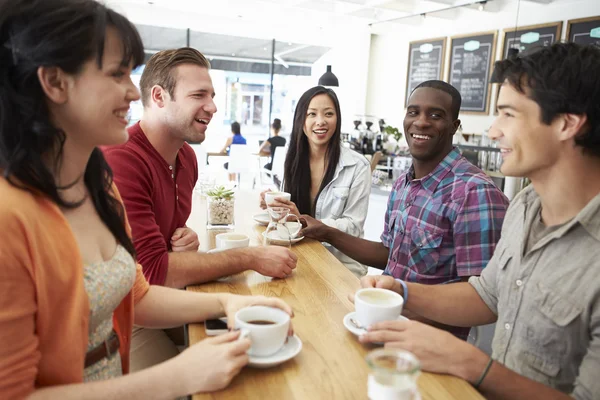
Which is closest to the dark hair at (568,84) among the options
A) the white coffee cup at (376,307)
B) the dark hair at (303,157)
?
the white coffee cup at (376,307)

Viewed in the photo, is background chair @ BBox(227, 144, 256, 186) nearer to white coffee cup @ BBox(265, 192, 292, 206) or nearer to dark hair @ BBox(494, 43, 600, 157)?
white coffee cup @ BBox(265, 192, 292, 206)

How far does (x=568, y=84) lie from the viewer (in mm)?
1169

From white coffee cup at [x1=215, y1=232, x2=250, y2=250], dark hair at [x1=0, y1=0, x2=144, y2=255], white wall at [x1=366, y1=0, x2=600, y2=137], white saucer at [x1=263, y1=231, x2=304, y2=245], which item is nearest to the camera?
dark hair at [x1=0, y1=0, x2=144, y2=255]

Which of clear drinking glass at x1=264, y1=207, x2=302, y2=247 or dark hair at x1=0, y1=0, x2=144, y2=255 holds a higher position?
dark hair at x1=0, y1=0, x2=144, y2=255

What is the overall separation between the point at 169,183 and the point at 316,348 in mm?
1133

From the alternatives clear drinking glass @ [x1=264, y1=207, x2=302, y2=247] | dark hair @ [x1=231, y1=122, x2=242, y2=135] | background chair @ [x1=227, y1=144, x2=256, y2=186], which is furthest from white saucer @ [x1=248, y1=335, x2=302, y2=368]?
dark hair @ [x1=231, y1=122, x2=242, y2=135]

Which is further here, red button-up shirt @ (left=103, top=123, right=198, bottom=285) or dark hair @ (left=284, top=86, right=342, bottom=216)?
dark hair @ (left=284, top=86, right=342, bottom=216)

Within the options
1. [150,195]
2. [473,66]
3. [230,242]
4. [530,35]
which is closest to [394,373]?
[230,242]

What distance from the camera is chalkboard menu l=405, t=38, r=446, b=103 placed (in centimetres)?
695

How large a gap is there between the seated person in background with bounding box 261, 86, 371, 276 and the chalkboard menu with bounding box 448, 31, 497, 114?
13.4 ft

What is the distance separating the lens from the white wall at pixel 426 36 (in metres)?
5.36

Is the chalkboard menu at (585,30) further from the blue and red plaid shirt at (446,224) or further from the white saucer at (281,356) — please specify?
the white saucer at (281,356)

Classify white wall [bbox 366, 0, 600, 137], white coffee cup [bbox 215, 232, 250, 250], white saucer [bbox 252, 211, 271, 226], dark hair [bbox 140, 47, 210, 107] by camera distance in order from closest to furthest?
white coffee cup [bbox 215, 232, 250, 250] < dark hair [bbox 140, 47, 210, 107] < white saucer [bbox 252, 211, 271, 226] < white wall [bbox 366, 0, 600, 137]

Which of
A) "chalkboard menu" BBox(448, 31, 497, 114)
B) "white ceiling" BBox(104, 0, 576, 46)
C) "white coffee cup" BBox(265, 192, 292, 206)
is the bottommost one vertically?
"white coffee cup" BBox(265, 192, 292, 206)
